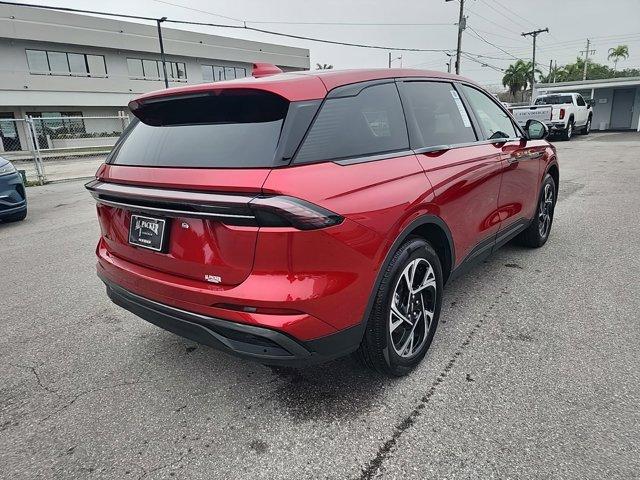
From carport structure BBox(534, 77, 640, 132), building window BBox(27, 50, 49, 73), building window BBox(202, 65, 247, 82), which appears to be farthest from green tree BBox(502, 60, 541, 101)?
building window BBox(27, 50, 49, 73)

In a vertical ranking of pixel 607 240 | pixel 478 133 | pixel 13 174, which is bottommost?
pixel 607 240

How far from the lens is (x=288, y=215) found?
188 centimetres

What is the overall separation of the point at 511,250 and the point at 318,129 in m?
3.57

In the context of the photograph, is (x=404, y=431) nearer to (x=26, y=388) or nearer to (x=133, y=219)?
(x=133, y=219)

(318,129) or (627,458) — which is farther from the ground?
(318,129)

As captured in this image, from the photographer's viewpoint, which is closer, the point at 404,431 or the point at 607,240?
the point at 404,431

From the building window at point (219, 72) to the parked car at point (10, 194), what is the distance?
37.2 m

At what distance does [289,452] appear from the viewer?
2094 mm

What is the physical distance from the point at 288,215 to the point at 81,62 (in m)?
39.2

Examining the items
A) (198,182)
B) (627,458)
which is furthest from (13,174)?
(627,458)

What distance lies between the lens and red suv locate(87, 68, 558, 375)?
6.46ft

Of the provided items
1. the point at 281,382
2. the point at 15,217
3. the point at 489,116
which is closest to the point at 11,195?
the point at 15,217

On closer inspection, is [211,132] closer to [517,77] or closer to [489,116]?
[489,116]

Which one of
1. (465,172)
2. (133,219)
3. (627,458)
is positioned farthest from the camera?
(465,172)
